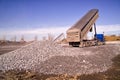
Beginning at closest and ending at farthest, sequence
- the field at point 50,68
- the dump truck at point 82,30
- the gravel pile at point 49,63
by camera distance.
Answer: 1. the field at point 50,68
2. the gravel pile at point 49,63
3. the dump truck at point 82,30

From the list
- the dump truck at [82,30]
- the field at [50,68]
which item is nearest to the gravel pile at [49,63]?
the field at [50,68]

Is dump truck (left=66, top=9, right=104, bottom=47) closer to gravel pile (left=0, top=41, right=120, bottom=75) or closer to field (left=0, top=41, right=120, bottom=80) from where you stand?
gravel pile (left=0, top=41, right=120, bottom=75)

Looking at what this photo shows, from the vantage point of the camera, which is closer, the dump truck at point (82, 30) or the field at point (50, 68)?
the field at point (50, 68)

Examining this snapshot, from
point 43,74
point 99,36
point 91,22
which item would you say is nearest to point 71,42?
point 91,22

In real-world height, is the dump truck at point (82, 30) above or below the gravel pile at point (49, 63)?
above

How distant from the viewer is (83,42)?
20.9m

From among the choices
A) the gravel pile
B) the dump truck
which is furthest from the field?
the dump truck

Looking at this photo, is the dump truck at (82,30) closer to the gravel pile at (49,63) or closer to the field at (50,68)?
the gravel pile at (49,63)

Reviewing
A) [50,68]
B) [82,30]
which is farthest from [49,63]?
[82,30]

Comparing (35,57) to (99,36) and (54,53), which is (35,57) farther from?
(99,36)

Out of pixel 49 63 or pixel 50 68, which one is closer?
pixel 50 68

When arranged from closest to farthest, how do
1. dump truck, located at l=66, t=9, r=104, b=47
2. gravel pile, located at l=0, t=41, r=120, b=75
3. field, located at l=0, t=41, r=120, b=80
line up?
field, located at l=0, t=41, r=120, b=80 < gravel pile, located at l=0, t=41, r=120, b=75 < dump truck, located at l=66, t=9, r=104, b=47

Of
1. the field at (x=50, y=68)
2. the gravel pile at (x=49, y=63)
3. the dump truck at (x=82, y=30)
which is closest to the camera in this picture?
the field at (x=50, y=68)

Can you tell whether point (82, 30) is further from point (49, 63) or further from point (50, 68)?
point (50, 68)
